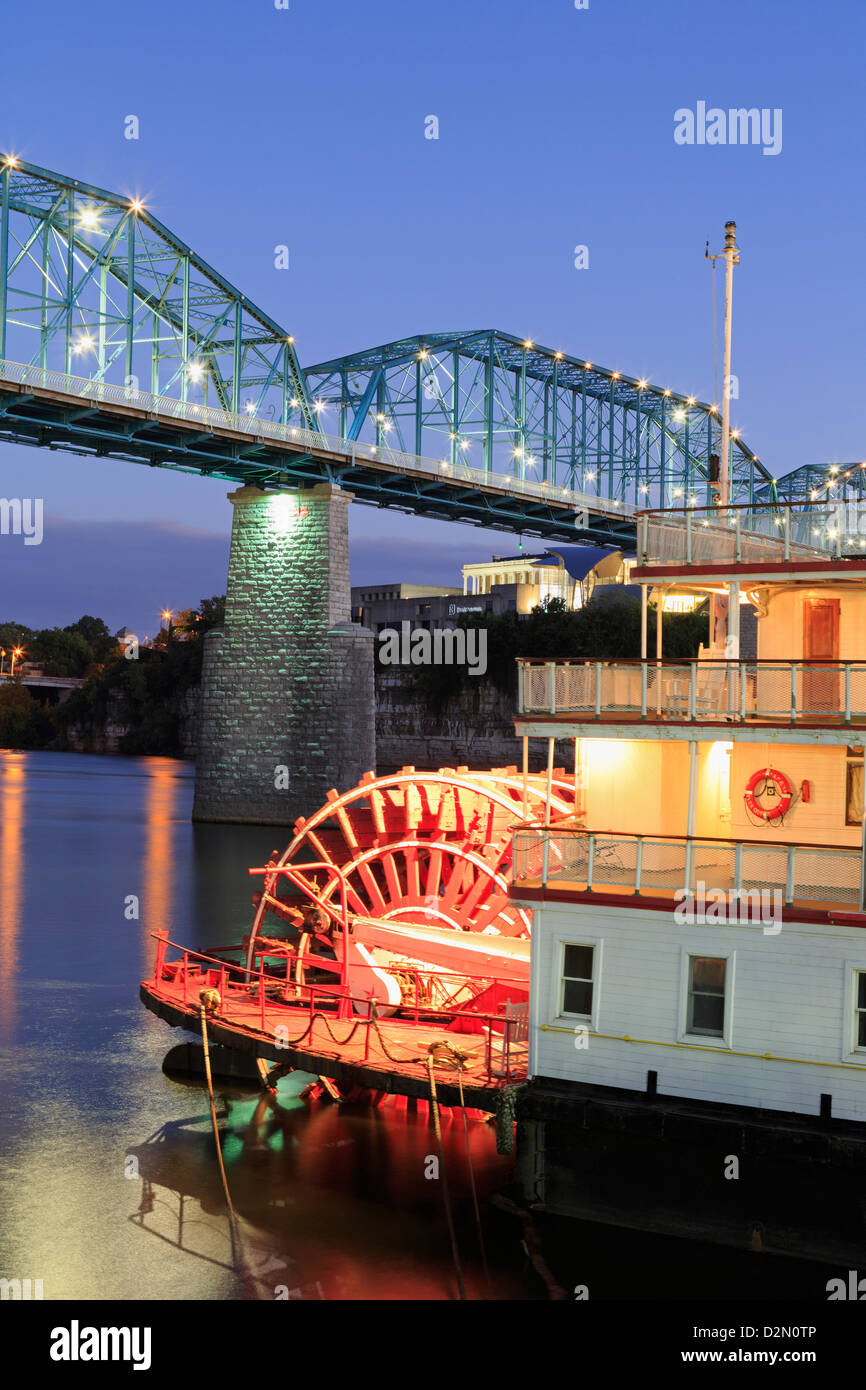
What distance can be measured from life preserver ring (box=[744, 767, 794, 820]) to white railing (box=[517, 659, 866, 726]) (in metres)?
0.61

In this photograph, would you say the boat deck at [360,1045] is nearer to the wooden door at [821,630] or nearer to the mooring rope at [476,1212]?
the mooring rope at [476,1212]

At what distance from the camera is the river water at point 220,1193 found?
13.0 meters

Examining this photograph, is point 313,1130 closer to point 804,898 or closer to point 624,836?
point 624,836

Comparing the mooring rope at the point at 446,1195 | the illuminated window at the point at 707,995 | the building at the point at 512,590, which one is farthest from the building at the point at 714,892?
the building at the point at 512,590

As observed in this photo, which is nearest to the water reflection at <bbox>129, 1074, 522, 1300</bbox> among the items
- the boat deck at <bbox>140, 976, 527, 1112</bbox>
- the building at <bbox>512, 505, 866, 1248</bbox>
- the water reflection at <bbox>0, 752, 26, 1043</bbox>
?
the boat deck at <bbox>140, 976, 527, 1112</bbox>

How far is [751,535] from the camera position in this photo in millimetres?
14844

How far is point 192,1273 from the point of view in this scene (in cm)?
1337

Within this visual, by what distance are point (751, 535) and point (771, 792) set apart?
8.45 ft

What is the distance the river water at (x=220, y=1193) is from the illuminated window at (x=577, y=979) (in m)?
1.92

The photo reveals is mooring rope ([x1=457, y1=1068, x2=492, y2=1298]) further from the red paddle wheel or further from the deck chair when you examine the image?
the red paddle wheel

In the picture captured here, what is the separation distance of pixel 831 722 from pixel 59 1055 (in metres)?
12.4

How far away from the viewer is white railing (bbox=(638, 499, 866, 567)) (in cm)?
1455
